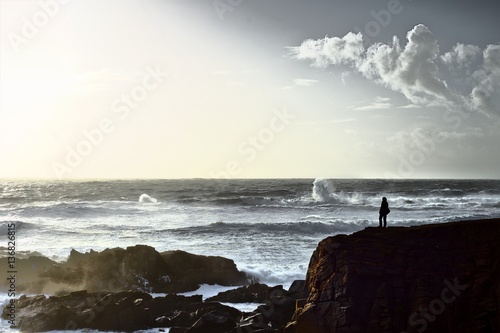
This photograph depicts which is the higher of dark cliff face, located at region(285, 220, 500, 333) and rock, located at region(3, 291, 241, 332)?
dark cliff face, located at region(285, 220, 500, 333)

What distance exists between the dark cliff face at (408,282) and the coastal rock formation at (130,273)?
11.3m

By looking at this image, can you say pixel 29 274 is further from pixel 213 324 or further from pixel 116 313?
pixel 213 324

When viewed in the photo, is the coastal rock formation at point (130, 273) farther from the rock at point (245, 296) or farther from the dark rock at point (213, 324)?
the dark rock at point (213, 324)

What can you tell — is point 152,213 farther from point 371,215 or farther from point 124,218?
point 371,215

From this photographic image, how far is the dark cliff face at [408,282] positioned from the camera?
14422 millimetres

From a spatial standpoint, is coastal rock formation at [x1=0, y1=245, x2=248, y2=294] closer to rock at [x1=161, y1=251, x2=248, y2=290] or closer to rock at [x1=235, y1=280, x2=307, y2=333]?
rock at [x1=161, y1=251, x2=248, y2=290]

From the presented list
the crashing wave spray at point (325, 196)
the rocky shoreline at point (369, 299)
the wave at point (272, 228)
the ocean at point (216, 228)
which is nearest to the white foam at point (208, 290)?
the ocean at point (216, 228)

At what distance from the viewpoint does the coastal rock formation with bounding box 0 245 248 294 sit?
2591cm

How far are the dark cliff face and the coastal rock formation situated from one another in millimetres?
11274

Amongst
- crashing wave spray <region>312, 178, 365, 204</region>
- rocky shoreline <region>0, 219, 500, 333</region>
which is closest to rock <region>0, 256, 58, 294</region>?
A: rocky shoreline <region>0, 219, 500, 333</region>

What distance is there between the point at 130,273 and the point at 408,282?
1507 cm

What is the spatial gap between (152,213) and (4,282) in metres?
42.7

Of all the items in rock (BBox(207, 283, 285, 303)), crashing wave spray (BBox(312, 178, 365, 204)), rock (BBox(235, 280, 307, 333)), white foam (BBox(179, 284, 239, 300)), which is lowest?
white foam (BBox(179, 284, 239, 300))

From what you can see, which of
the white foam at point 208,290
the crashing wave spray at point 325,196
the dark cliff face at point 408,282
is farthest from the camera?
the crashing wave spray at point 325,196
